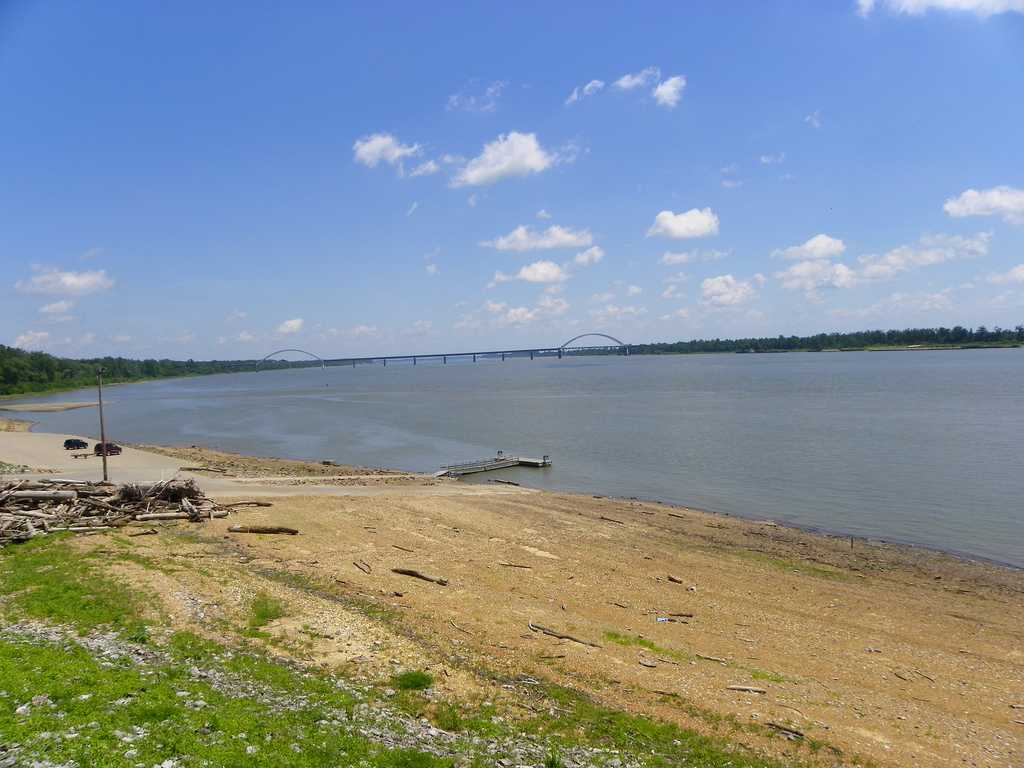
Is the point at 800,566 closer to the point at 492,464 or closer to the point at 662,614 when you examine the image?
the point at 662,614

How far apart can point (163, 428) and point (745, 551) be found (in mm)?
80705

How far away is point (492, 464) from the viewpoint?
49.8 m

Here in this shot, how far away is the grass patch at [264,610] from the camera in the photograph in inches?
574

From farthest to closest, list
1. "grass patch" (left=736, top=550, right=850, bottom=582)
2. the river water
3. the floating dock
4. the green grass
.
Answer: the floating dock < the river water < "grass patch" (left=736, top=550, right=850, bottom=582) < the green grass

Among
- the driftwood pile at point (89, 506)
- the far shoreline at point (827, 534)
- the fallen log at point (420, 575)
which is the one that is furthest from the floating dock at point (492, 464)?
the fallen log at point (420, 575)

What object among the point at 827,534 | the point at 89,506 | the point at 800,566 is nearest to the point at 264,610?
the point at 89,506

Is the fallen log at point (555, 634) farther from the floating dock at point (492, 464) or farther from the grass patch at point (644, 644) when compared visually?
the floating dock at point (492, 464)

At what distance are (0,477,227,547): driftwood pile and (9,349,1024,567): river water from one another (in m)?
23.7

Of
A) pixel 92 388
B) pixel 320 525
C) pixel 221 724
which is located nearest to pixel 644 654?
pixel 221 724

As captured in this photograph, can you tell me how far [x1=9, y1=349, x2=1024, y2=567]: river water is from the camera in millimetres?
34281

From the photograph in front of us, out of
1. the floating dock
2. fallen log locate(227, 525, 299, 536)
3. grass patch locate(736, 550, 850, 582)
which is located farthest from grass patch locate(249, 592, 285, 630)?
the floating dock

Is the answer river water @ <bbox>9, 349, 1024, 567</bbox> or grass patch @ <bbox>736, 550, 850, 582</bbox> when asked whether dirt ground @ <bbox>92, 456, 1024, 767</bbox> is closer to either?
grass patch @ <bbox>736, 550, 850, 582</bbox>

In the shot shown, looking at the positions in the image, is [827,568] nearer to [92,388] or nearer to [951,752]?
[951,752]

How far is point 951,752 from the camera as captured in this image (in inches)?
449
